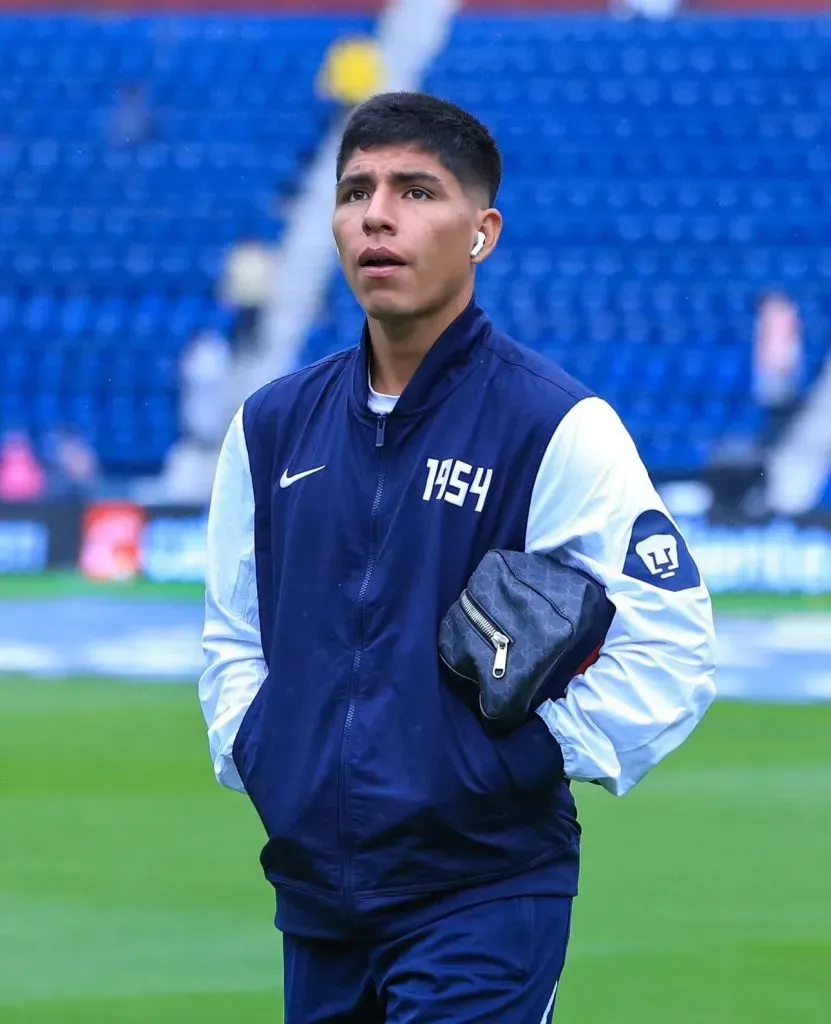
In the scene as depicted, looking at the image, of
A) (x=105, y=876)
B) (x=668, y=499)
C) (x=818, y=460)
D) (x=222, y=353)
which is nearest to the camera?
(x=105, y=876)

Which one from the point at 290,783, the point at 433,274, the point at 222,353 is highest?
the point at 222,353

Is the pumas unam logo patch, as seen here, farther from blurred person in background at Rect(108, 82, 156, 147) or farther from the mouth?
blurred person in background at Rect(108, 82, 156, 147)

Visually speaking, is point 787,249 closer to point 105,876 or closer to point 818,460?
point 818,460

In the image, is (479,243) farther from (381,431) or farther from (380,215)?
(381,431)

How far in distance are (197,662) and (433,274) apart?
9257mm

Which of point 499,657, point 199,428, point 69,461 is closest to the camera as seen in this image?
point 499,657

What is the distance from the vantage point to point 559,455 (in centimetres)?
288

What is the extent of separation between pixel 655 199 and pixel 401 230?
19.8 meters

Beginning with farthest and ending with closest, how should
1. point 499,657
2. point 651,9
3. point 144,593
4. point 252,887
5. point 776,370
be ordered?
point 651,9
point 776,370
point 144,593
point 252,887
point 499,657

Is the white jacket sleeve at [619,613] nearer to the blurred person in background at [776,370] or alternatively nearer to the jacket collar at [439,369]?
the jacket collar at [439,369]

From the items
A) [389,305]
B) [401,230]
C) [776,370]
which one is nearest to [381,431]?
[389,305]

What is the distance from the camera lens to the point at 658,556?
290cm

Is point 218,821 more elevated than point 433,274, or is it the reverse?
point 433,274

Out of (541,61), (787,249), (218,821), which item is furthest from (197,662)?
(541,61)
